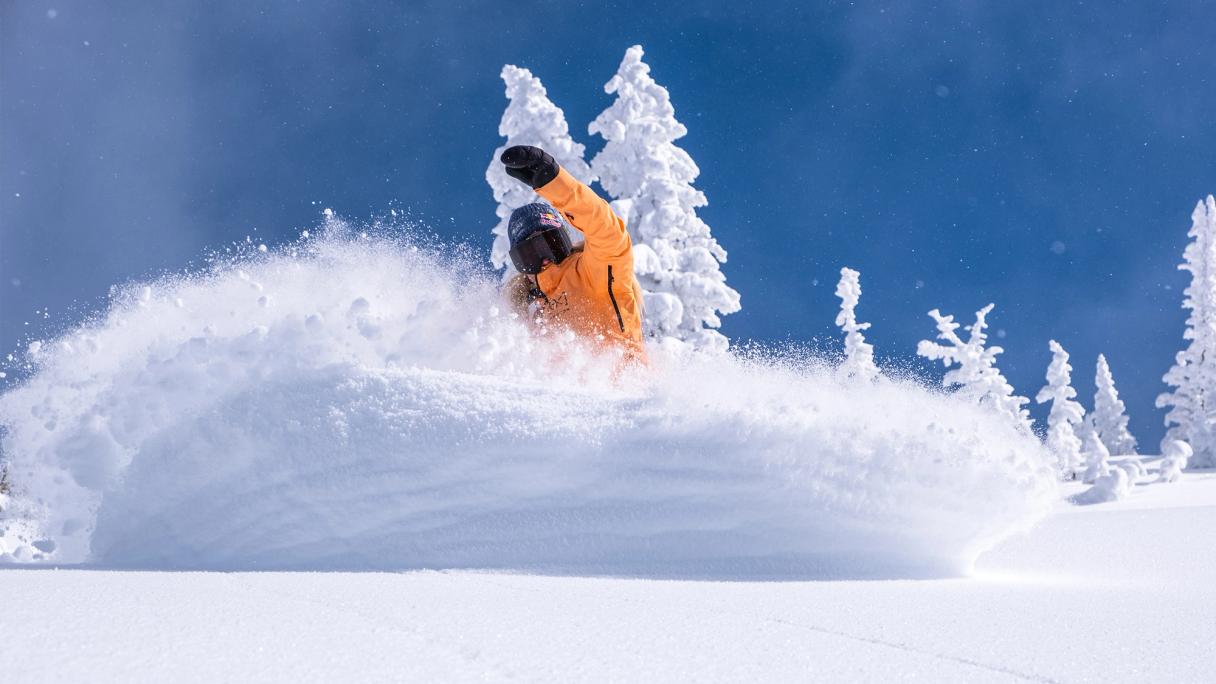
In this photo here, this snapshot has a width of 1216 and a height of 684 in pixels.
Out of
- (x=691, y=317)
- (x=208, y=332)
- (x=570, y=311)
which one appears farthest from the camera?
(x=691, y=317)

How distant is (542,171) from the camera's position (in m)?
5.95

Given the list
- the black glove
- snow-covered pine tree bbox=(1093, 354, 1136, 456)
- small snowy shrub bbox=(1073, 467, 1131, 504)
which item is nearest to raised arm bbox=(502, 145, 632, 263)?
the black glove

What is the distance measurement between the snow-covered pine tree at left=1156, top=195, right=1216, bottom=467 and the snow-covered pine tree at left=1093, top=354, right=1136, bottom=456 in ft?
33.8

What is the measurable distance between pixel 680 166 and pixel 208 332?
15.7 meters

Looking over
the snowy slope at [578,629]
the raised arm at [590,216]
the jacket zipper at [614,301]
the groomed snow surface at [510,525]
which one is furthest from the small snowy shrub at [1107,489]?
the snowy slope at [578,629]

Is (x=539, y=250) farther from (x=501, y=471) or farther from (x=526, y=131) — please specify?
(x=526, y=131)

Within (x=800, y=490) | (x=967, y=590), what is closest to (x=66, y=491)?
(x=800, y=490)

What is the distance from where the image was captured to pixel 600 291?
23.2ft

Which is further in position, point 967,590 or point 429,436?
point 429,436

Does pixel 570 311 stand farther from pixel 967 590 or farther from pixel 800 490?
pixel 967 590

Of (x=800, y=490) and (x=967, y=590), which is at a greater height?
(x=800, y=490)

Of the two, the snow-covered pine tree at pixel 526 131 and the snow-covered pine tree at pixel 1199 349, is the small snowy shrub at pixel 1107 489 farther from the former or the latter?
the snow-covered pine tree at pixel 1199 349

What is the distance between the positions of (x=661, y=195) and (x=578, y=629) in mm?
16666

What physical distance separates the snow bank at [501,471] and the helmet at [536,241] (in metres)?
2.78
